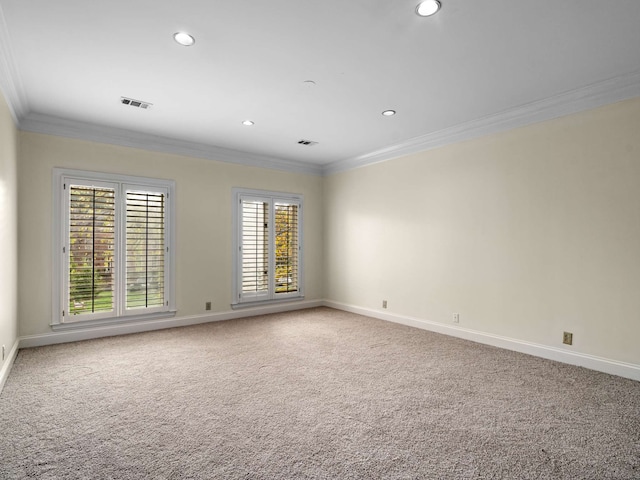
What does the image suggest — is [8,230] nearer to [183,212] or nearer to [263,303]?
[183,212]

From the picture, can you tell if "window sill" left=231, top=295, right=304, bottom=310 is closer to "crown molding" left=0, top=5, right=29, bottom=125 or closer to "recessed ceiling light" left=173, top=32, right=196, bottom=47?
"crown molding" left=0, top=5, right=29, bottom=125

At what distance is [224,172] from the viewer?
5523 millimetres

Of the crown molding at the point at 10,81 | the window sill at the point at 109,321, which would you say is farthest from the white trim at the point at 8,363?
the crown molding at the point at 10,81

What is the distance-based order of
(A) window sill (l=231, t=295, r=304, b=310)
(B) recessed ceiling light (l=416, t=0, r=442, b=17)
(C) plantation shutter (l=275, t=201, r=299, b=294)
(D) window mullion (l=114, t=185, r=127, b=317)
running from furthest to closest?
(C) plantation shutter (l=275, t=201, r=299, b=294) → (A) window sill (l=231, t=295, r=304, b=310) → (D) window mullion (l=114, t=185, r=127, b=317) → (B) recessed ceiling light (l=416, t=0, r=442, b=17)

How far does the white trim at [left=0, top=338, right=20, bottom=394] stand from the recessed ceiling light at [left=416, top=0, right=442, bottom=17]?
165 inches

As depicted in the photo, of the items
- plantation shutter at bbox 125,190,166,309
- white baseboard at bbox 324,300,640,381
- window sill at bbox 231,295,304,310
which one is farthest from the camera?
window sill at bbox 231,295,304,310

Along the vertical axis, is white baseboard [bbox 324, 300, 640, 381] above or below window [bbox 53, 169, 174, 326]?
below

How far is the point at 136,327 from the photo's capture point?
15.4ft

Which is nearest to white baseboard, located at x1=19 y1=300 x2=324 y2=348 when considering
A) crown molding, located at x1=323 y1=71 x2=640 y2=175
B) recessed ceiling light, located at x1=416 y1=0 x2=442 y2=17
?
crown molding, located at x1=323 y1=71 x2=640 y2=175

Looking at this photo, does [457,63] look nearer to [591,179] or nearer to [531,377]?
[591,179]

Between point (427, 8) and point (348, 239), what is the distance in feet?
13.8

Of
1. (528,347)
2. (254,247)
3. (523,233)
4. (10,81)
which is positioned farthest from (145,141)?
(528,347)

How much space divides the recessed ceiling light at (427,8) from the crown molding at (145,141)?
3.78 meters

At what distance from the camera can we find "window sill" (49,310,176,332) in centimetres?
423
